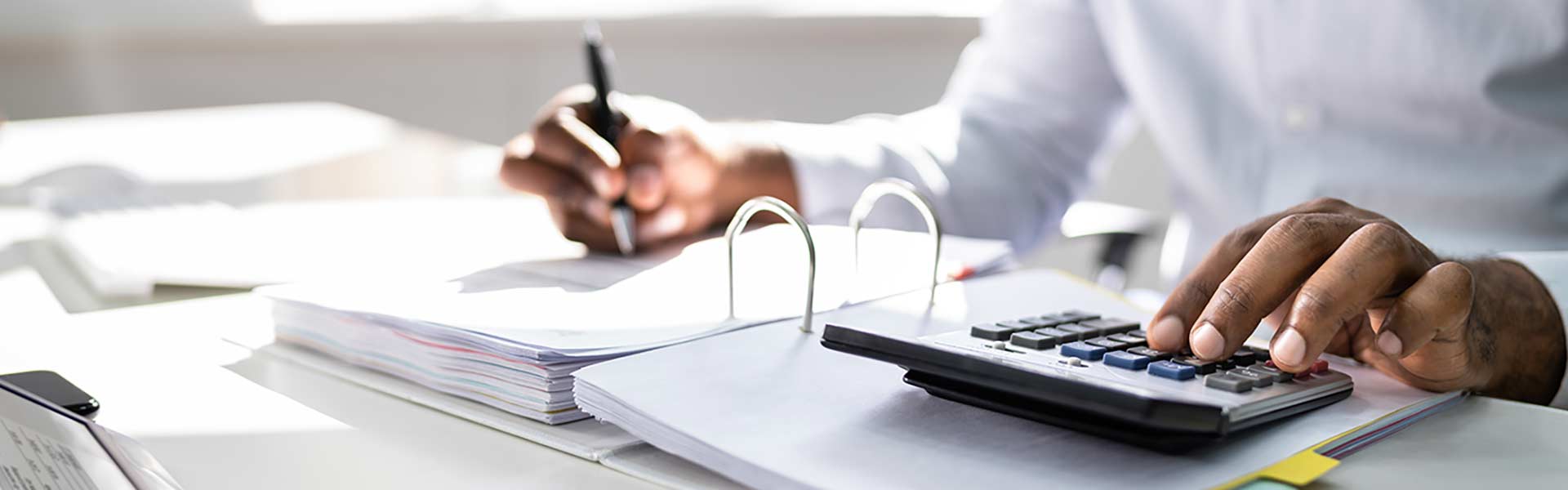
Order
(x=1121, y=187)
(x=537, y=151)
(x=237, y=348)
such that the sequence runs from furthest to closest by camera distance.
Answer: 1. (x=1121, y=187)
2. (x=537, y=151)
3. (x=237, y=348)

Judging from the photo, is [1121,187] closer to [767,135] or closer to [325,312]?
[767,135]

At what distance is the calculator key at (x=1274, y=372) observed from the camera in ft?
1.35

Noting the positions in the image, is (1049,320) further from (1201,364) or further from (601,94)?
(601,94)

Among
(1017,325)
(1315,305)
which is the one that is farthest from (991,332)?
(1315,305)

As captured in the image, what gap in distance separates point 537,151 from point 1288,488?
597mm

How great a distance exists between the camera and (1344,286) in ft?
1.40

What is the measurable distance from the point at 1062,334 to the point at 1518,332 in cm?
24

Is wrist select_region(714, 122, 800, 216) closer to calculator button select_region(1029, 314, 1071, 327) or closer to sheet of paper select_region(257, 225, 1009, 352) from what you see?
sheet of paper select_region(257, 225, 1009, 352)

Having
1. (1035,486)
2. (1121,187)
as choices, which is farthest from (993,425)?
(1121,187)

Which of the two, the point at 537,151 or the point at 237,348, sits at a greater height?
the point at 537,151

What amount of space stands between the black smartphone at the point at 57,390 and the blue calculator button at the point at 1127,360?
16.7 inches

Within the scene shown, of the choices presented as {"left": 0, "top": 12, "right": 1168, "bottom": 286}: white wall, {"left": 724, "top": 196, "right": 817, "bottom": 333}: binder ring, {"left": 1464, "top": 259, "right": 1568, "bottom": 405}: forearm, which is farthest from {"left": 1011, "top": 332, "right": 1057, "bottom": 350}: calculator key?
{"left": 0, "top": 12, "right": 1168, "bottom": 286}: white wall

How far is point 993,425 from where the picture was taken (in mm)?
399

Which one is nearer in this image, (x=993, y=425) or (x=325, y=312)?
(x=993, y=425)
